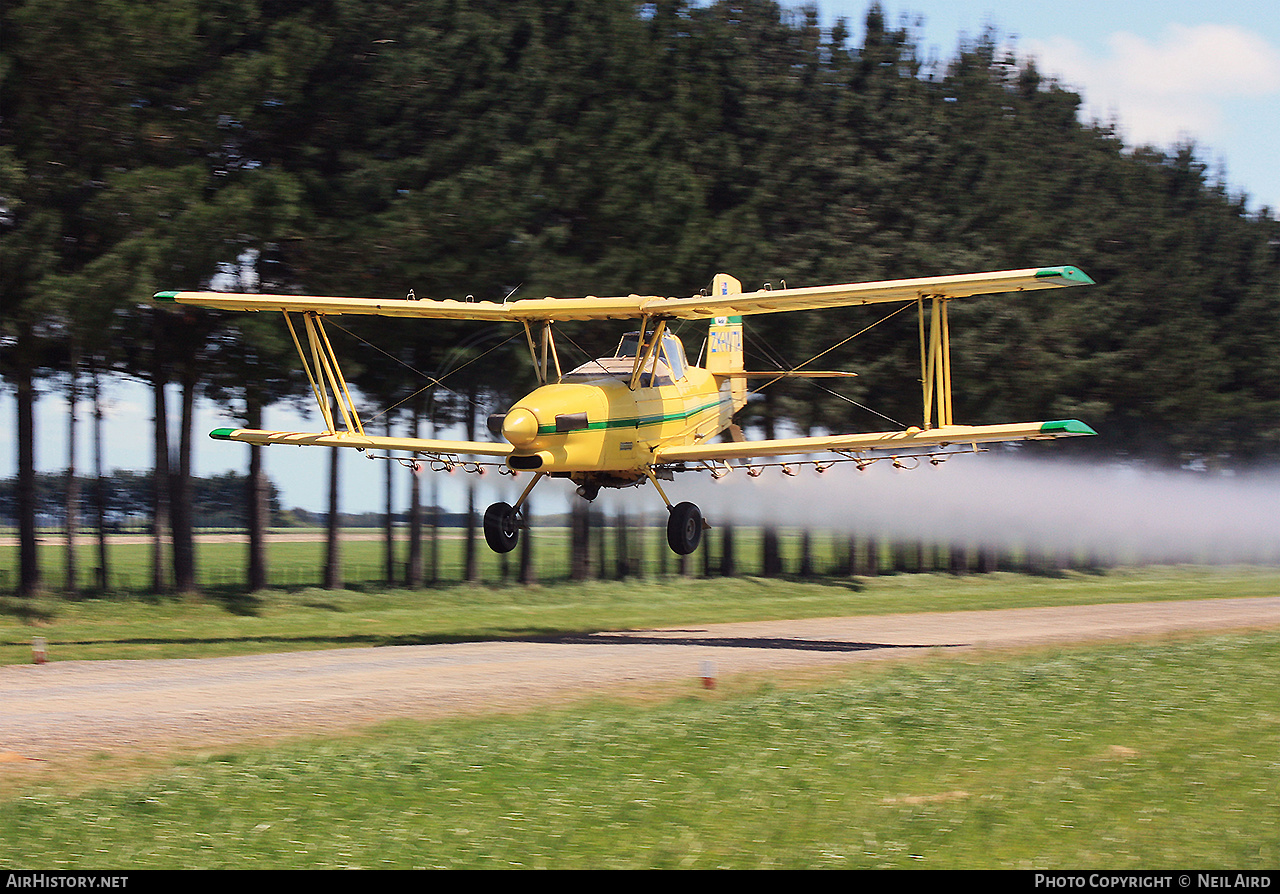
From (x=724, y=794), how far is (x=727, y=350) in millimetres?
18326

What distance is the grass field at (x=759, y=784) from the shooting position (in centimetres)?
1080

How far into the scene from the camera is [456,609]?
1425 inches

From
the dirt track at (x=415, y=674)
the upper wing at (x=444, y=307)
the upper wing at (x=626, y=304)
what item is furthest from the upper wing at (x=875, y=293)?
the dirt track at (x=415, y=674)

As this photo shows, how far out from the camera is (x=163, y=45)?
30094mm

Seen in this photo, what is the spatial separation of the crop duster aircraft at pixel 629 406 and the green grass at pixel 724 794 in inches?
240

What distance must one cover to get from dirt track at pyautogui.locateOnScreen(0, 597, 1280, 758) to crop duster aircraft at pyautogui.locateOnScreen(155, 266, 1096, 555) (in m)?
2.76

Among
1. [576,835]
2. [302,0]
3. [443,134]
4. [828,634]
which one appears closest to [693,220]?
[443,134]

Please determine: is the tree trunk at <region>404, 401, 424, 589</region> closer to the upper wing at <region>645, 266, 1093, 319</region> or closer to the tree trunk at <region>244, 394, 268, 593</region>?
the tree trunk at <region>244, 394, 268, 593</region>

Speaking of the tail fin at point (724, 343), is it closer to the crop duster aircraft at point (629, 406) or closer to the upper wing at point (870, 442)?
the crop duster aircraft at point (629, 406)

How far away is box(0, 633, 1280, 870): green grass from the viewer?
35.3ft

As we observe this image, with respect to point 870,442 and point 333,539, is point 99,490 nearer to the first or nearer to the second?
point 333,539

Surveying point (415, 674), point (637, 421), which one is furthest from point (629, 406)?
point (415, 674)
